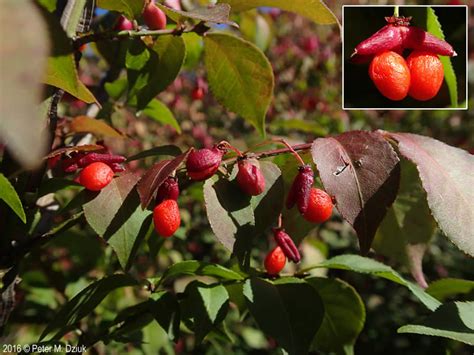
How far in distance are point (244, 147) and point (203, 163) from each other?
22.9 inches

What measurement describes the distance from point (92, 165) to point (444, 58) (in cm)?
55

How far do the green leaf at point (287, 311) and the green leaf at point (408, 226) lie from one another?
0.66ft

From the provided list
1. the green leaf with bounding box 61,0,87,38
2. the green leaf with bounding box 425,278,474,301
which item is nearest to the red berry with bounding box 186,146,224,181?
the green leaf with bounding box 61,0,87,38

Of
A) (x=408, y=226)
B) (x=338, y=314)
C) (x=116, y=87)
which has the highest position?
(x=116, y=87)

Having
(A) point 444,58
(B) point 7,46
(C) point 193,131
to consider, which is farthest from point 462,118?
(B) point 7,46

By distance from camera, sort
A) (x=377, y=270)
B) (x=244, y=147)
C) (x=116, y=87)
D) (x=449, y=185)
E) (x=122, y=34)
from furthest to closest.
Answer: (x=244, y=147)
(x=116, y=87)
(x=377, y=270)
(x=122, y=34)
(x=449, y=185)

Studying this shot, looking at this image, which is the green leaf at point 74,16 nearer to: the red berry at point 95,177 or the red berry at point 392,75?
the red berry at point 95,177

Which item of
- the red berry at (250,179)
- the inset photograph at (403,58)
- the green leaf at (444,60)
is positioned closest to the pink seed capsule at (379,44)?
the inset photograph at (403,58)

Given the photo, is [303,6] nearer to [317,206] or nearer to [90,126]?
[317,206]

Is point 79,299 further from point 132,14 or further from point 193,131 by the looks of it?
point 193,131

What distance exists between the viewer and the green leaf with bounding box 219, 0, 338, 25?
0.72 meters

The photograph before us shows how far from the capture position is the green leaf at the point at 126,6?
0.69 meters

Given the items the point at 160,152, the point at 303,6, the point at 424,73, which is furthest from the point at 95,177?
the point at 424,73

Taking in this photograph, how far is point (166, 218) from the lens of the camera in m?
0.66
